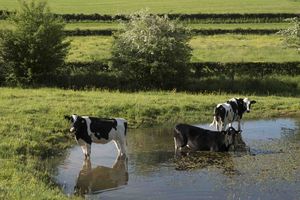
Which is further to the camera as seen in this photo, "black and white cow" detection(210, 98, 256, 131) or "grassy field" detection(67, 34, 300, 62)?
"grassy field" detection(67, 34, 300, 62)

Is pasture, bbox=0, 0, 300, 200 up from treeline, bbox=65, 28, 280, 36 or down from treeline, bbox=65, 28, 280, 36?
down

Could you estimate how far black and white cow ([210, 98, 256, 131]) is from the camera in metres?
22.7

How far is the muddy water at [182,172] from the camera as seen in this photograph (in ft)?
49.0

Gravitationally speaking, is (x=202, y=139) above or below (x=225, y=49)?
below

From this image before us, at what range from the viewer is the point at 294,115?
92.2 feet

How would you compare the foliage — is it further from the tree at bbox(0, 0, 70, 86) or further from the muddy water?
the muddy water

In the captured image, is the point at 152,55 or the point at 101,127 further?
the point at 152,55

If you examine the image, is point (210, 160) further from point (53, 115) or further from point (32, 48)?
point (32, 48)

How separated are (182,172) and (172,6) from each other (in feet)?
200

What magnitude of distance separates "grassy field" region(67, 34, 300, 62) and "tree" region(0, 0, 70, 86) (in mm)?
4630

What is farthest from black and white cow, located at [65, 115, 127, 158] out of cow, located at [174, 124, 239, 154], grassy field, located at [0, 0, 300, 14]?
grassy field, located at [0, 0, 300, 14]

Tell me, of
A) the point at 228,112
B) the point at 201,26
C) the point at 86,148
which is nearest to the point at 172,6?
the point at 201,26

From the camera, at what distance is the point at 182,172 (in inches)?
668

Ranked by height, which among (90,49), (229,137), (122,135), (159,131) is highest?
(90,49)
